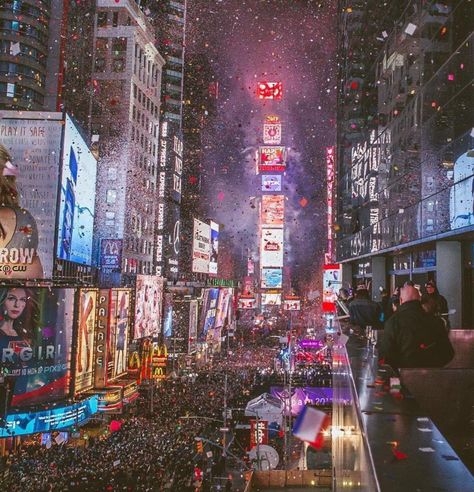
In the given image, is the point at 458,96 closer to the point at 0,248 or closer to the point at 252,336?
the point at 0,248

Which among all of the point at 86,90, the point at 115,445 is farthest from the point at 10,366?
the point at 86,90

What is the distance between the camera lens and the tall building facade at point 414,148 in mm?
12211

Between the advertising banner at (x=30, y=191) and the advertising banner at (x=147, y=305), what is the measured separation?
11.6m

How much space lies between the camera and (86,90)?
5159 cm

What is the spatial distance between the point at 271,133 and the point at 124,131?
24.9m

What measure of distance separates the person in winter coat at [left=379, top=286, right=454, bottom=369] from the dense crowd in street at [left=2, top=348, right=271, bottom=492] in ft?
35.4

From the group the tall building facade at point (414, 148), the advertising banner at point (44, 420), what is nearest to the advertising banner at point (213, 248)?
the tall building facade at point (414, 148)

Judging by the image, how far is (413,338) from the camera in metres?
5.05

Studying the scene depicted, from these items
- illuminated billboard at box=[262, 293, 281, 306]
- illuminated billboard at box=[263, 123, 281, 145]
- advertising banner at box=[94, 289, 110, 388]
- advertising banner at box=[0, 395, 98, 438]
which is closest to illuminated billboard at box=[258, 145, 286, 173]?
illuminated billboard at box=[263, 123, 281, 145]

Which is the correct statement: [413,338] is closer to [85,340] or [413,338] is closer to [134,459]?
[134,459]

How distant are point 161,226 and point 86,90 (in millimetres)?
17086

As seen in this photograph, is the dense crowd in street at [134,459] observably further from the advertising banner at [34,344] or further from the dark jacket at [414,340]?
the dark jacket at [414,340]

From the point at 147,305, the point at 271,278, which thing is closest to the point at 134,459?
the point at 147,305

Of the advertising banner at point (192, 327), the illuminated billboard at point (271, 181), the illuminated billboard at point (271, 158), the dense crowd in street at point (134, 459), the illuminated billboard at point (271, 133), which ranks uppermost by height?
the illuminated billboard at point (271, 133)
